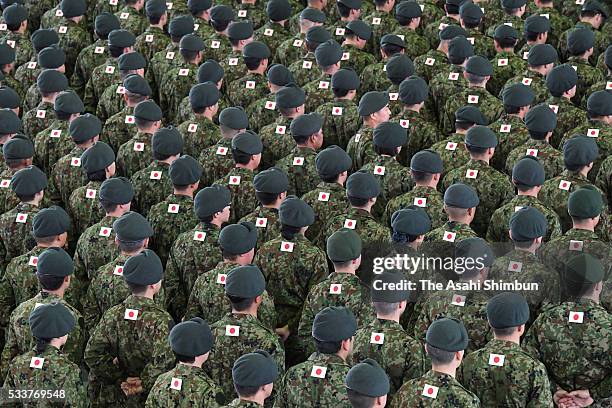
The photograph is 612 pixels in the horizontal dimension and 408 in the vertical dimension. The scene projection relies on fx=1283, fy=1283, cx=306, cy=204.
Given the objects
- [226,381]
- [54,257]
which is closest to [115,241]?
[54,257]

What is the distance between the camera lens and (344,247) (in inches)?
376

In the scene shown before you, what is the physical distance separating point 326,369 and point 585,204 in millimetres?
2748

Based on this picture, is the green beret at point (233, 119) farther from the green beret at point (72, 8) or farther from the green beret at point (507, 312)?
the green beret at point (507, 312)

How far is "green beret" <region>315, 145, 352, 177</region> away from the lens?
11.0 metres

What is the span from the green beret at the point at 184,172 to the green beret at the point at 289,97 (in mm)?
1601

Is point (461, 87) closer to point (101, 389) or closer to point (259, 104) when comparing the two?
point (259, 104)

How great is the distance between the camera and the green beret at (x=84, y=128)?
39.7 feet

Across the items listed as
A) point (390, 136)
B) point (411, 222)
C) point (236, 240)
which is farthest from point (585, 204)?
point (236, 240)

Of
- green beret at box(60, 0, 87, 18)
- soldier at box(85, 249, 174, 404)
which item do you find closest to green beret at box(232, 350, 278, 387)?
soldier at box(85, 249, 174, 404)

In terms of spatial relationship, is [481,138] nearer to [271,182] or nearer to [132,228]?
[271,182]

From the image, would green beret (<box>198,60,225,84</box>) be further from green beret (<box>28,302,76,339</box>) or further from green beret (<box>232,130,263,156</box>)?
green beret (<box>28,302,76,339</box>)

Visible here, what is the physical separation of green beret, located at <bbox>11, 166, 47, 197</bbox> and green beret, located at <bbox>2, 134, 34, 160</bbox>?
2.34ft

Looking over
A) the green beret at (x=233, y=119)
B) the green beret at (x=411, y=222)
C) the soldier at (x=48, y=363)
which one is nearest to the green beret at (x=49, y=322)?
the soldier at (x=48, y=363)

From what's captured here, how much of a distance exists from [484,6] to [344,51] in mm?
2123
